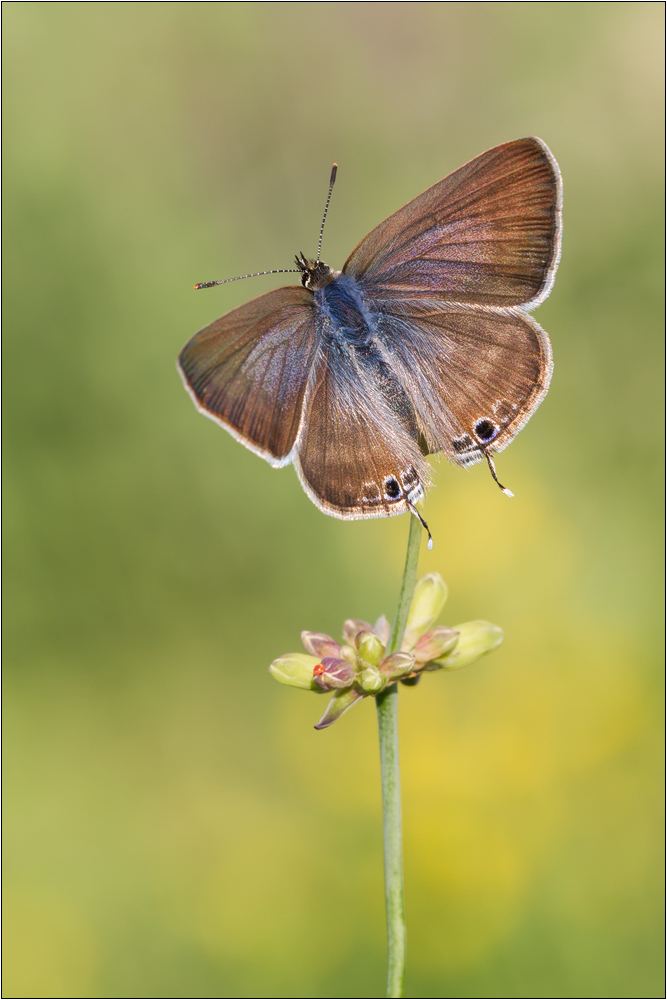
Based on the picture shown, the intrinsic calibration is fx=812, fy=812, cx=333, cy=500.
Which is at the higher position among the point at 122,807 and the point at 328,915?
the point at 122,807

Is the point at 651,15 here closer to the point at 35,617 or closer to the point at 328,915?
the point at 35,617

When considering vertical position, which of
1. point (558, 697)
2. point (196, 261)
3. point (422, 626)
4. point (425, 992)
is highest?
point (196, 261)

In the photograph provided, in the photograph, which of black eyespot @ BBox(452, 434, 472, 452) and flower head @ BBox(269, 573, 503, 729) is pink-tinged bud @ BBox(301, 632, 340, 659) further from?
black eyespot @ BBox(452, 434, 472, 452)

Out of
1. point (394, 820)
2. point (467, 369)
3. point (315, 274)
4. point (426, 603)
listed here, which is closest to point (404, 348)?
point (467, 369)

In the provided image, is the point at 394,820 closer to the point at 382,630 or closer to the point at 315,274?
the point at 382,630

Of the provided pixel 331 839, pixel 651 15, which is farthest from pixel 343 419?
pixel 651 15

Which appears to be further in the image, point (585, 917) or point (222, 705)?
point (222, 705)
